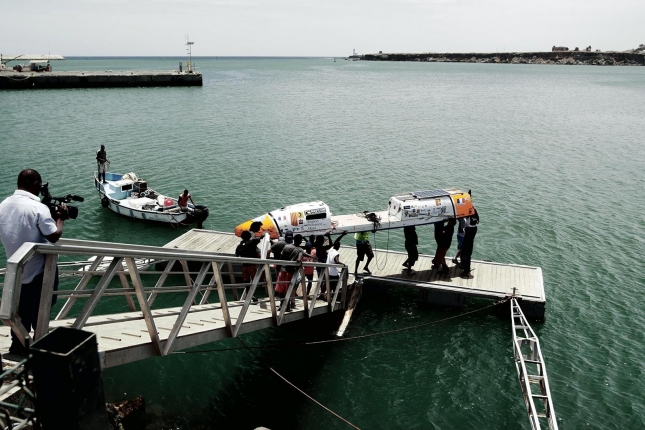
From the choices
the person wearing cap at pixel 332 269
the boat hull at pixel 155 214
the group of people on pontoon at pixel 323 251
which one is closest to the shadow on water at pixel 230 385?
the person wearing cap at pixel 332 269

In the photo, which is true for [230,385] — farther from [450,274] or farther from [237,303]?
[450,274]

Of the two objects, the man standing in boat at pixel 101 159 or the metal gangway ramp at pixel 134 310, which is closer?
the metal gangway ramp at pixel 134 310

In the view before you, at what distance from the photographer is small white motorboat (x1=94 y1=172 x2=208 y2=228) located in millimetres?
23797

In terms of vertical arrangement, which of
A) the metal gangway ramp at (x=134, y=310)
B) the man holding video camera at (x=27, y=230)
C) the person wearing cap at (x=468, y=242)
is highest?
the man holding video camera at (x=27, y=230)

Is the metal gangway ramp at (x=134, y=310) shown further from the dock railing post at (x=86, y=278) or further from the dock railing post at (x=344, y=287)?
the dock railing post at (x=344, y=287)

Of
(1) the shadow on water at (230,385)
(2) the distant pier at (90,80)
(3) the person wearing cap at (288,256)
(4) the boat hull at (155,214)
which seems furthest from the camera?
(2) the distant pier at (90,80)

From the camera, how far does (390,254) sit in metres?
19.2

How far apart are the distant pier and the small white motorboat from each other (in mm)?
77416

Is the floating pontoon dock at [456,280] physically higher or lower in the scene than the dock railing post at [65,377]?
lower

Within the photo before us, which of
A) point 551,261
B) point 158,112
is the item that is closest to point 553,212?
point 551,261

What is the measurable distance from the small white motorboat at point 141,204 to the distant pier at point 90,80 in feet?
254

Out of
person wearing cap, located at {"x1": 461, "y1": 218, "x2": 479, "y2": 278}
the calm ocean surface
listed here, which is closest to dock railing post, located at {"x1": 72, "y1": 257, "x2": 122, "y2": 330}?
the calm ocean surface

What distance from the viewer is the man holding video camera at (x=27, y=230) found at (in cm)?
584

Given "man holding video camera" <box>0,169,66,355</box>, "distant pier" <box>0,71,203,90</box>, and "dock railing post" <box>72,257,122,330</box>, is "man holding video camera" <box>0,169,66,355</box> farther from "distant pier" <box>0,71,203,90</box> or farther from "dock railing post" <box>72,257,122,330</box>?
"distant pier" <box>0,71,203,90</box>
